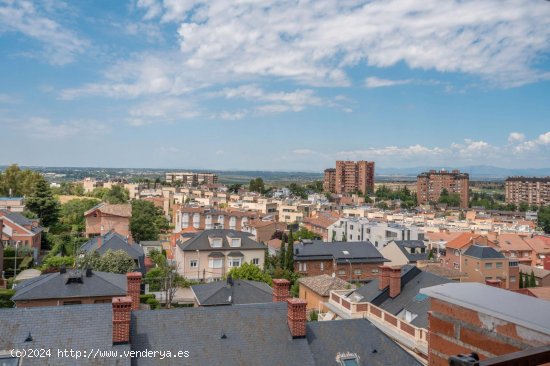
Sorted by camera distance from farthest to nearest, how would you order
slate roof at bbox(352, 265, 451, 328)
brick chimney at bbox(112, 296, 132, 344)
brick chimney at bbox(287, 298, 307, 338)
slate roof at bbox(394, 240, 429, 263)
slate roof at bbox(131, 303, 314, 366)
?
1. slate roof at bbox(394, 240, 429, 263)
2. slate roof at bbox(352, 265, 451, 328)
3. brick chimney at bbox(287, 298, 307, 338)
4. slate roof at bbox(131, 303, 314, 366)
5. brick chimney at bbox(112, 296, 132, 344)

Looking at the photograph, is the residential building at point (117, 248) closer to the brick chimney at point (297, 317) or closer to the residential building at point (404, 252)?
the brick chimney at point (297, 317)

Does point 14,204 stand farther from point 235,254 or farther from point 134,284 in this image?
point 134,284

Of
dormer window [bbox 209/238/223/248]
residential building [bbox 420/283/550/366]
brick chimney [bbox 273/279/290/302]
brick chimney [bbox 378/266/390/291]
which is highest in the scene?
residential building [bbox 420/283/550/366]

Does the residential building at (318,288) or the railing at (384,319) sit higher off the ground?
the railing at (384,319)

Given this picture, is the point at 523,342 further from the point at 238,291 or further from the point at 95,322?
the point at 238,291

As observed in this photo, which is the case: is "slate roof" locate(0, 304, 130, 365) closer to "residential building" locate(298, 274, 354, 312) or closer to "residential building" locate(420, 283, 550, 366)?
"residential building" locate(420, 283, 550, 366)

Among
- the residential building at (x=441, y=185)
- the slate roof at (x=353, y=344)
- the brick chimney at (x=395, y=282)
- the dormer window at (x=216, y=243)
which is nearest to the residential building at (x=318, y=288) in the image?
the brick chimney at (x=395, y=282)

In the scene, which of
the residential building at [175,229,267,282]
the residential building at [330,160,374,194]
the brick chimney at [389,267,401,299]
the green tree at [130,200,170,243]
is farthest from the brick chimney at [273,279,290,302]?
the residential building at [330,160,374,194]
